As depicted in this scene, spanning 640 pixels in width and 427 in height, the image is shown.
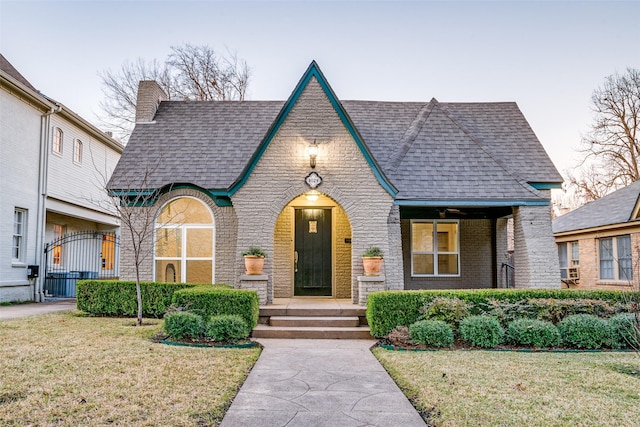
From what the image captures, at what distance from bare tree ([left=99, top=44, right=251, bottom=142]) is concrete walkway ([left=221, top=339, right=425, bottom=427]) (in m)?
23.1

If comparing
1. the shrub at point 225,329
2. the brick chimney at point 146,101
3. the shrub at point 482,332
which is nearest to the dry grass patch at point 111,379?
the shrub at point 225,329

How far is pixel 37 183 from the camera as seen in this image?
15922 millimetres

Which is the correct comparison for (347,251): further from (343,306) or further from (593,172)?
(593,172)

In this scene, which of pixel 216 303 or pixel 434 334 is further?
pixel 216 303

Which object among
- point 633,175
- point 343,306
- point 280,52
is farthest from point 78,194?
point 633,175

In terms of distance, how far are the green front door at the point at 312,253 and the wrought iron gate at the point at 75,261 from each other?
653 cm

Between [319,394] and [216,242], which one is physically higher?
[216,242]

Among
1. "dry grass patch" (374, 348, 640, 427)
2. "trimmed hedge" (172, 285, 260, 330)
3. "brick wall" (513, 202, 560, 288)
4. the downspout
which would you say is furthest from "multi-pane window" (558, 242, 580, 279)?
the downspout

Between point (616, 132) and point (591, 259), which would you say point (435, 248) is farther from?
point (616, 132)

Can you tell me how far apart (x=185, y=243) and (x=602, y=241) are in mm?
15407

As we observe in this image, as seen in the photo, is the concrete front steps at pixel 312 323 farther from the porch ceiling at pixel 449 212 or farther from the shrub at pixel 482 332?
the porch ceiling at pixel 449 212

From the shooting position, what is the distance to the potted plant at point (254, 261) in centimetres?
1065

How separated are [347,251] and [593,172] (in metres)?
25.7

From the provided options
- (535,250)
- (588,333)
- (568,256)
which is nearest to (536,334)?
(588,333)
